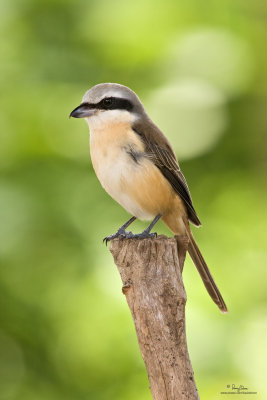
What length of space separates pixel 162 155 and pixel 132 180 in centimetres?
28

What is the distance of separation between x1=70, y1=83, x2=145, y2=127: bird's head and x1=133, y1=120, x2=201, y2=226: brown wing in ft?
0.38

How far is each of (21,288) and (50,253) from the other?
335 mm

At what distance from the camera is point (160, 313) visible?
2.96 meters

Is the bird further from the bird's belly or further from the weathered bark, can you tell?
the weathered bark

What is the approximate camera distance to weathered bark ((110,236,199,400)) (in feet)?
9.52

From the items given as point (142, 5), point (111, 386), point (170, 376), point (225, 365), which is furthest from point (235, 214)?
point (170, 376)

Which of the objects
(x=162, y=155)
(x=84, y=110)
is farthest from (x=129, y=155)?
(x=84, y=110)

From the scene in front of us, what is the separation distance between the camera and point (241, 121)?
5684 millimetres

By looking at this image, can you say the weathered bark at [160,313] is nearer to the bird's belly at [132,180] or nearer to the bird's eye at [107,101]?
the bird's belly at [132,180]

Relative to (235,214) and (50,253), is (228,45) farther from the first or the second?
(50,253)

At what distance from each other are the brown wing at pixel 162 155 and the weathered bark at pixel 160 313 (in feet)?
2.57

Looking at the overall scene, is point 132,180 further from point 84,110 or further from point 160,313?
point 160,313

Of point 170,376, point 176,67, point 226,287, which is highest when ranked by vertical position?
point 176,67

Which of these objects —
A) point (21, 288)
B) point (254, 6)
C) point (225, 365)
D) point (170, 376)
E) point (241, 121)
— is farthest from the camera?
point (254, 6)
